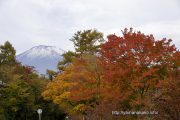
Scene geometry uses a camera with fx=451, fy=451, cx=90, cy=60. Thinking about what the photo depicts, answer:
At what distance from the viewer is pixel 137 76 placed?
32719 millimetres

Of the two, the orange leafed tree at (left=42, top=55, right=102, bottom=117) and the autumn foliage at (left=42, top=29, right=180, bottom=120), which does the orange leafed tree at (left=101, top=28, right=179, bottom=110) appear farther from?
the orange leafed tree at (left=42, top=55, right=102, bottom=117)

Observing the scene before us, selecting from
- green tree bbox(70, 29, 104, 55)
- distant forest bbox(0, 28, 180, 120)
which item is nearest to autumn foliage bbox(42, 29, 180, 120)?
distant forest bbox(0, 28, 180, 120)

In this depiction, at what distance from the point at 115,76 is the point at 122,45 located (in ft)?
8.76

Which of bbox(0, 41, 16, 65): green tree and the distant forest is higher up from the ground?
bbox(0, 41, 16, 65): green tree

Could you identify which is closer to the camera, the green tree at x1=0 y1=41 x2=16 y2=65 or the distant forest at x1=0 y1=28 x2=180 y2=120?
the distant forest at x1=0 y1=28 x2=180 y2=120

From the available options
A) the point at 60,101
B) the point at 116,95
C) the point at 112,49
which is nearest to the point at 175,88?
the point at 116,95

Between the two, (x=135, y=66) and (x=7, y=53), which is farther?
(x=7, y=53)

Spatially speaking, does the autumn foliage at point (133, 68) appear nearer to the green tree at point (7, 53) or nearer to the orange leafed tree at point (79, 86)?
the orange leafed tree at point (79, 86)

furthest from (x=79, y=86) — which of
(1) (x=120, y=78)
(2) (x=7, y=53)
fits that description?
(2) (x=7, y=53)

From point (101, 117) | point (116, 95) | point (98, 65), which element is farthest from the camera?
point (98, 65)

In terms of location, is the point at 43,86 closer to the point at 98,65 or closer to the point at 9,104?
the point at 9,104

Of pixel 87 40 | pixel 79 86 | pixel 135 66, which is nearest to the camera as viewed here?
pixel 135 66

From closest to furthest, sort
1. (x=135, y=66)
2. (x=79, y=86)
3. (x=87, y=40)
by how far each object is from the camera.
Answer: (x=135, y=66), (x=79, y=86), (x=87, y=40)

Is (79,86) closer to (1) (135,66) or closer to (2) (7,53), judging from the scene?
(1) (135,66)
